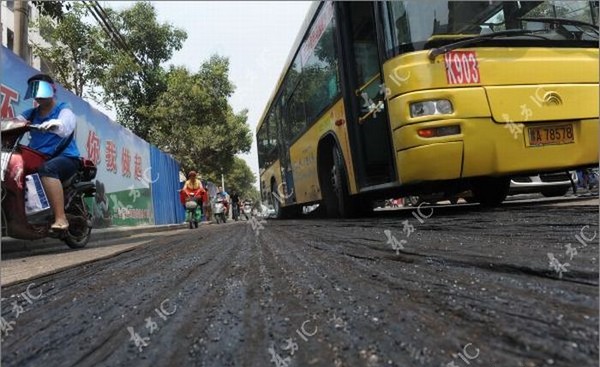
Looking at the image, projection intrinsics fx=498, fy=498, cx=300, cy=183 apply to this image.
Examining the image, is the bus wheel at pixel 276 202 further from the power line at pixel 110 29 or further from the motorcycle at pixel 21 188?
the motorcycle at pixel 21 188

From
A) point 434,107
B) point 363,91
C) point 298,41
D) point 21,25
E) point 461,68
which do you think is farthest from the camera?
point 298,41

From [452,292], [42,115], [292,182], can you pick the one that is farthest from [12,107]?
[452,292]

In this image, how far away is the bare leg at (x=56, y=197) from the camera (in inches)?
187

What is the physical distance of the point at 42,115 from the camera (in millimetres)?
4984

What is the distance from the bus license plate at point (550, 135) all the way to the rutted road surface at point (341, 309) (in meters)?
1.56

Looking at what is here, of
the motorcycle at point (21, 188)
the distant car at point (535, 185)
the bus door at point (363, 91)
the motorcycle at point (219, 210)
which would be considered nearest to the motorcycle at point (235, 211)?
the motorcycle at point (219, 210)

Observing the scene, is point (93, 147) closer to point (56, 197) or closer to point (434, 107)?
point (56, 197)

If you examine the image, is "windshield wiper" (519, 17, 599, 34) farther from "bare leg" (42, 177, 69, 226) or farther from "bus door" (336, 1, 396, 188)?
"bare leg" (42, 177, 69, 226)

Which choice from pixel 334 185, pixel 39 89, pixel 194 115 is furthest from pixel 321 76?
pixel 194 115

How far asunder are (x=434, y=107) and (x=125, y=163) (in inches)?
345

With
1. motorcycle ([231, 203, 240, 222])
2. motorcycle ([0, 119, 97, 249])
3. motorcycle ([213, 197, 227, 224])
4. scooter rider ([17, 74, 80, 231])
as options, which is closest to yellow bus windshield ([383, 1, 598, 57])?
scooter rider ([17, 74, 80, 231])

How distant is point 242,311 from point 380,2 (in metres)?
3.87

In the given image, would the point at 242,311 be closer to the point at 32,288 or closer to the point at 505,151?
the point at 32,288

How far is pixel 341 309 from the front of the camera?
66.8 inches
